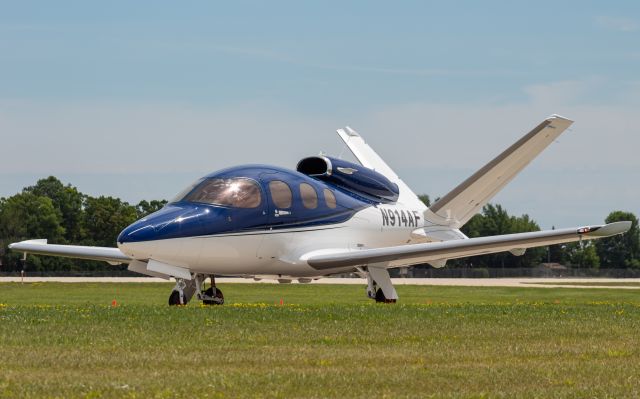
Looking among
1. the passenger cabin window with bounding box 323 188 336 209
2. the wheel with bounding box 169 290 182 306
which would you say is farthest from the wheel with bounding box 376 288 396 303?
the wheel with bounding box 169 290 182 306

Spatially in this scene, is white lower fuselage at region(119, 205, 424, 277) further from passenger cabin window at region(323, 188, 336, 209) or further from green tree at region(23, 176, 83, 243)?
green tree at region(23, 176, 83, 243)

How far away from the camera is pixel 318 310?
24578 mm

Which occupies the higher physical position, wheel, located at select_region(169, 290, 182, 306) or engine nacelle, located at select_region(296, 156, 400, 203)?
engine nacelle, located at select_region(296, 156, 400, 203)

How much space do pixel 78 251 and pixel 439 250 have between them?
1042 centimetres

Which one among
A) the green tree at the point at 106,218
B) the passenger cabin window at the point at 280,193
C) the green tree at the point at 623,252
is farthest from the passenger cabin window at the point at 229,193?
the green tree at the point at 623,252

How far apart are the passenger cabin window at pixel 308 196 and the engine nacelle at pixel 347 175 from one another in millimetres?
2550

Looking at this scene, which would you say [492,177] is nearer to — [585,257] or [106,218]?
[106,218]

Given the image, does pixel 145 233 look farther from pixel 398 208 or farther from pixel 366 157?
pixel 366 157

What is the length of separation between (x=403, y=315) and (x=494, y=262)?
14120cm

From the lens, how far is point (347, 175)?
34.6 m

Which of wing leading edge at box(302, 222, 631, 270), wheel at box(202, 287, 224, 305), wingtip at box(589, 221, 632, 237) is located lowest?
wheel at box(202, 287, 224, 305)

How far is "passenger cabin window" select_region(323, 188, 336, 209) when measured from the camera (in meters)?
32.4

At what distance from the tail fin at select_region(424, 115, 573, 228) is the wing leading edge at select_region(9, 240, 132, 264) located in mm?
10288

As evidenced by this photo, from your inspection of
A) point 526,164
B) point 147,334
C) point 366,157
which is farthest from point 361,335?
point 366,157
